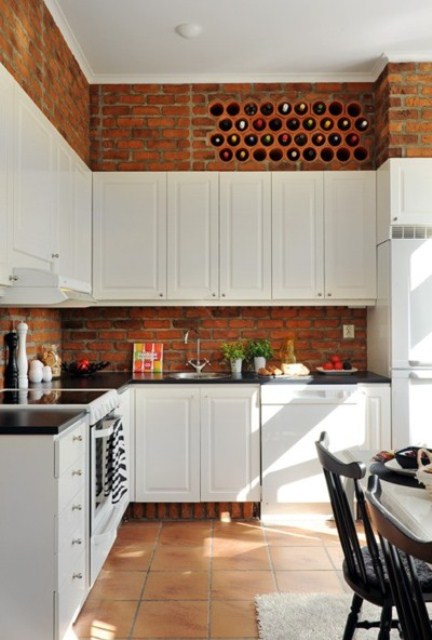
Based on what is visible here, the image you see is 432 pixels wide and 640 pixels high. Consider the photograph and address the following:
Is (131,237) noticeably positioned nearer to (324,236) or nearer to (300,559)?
(324,236)

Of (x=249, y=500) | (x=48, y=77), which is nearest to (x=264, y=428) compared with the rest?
(x=249, y=500)

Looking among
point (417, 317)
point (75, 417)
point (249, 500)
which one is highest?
point (417, 317)

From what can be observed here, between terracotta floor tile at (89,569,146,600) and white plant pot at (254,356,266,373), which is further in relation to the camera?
white plant pot at (254,356,266,373)

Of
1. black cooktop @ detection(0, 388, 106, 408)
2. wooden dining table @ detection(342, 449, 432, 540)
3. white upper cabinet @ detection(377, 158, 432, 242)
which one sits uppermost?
white upper cabinet @ detection(377, 158, 432, 242)

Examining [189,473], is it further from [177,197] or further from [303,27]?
[303,27]

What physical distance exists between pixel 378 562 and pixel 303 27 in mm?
3208

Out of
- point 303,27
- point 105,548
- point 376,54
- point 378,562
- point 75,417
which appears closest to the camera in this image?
point 378,562

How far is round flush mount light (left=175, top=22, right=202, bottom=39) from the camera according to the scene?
144 inches

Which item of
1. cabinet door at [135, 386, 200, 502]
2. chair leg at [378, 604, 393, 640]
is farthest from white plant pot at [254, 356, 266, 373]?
chair leg at [378, 604, 393, 640]

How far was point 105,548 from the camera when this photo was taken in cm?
297

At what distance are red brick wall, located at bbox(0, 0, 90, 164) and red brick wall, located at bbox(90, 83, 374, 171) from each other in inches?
6.3

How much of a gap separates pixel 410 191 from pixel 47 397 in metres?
2.71

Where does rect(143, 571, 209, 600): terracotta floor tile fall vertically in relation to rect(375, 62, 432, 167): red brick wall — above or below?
below

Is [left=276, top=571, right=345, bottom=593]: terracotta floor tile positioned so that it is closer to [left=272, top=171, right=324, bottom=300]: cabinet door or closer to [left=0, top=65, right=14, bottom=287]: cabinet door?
[left=272, top=171, right=324, bottom=300]: cabinet door
